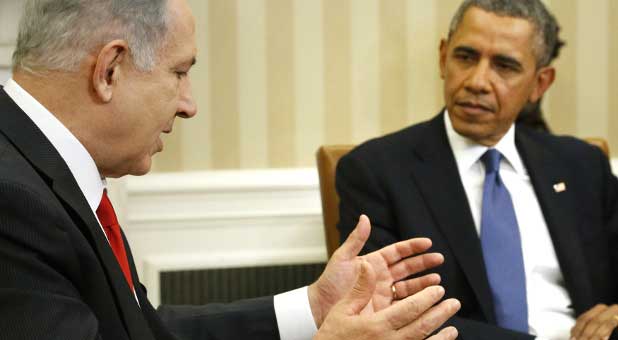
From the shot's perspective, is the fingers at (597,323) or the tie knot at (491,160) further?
the tie knot at (491,160)

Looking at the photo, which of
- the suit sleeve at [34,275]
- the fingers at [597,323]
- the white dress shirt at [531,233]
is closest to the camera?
the suit sleeve at [34,275]

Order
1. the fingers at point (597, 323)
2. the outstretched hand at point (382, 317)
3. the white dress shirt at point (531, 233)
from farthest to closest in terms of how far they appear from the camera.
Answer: the white dress shirt at point (531, 233) < the fingers at point (597, 323) < the outstretched hand at point (382, 317)

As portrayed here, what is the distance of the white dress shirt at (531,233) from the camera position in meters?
2.45

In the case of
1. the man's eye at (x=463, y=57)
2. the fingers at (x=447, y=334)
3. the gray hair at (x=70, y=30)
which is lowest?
the fingers at (x=447, y=334)

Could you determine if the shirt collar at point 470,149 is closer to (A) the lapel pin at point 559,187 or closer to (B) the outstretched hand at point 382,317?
(A) the lapel pin at point 559,187

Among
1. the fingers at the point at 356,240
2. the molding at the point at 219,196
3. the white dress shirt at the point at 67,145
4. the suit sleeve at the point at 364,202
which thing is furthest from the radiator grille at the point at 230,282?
the white dress shirt at the point at 67,145

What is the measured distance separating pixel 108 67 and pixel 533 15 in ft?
5.03

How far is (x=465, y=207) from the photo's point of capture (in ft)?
7.93

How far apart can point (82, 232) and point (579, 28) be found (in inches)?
93.2

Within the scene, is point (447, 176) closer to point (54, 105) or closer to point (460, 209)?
point (460, 209)

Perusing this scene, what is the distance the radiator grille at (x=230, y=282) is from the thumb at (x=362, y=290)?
1.57m

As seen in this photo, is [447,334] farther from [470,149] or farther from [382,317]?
[470,149]

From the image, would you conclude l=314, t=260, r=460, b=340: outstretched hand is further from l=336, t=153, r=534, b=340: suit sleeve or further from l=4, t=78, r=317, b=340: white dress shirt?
l=336, t=153, r=534, b=340: suit sleeve

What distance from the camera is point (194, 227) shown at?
2980mm
